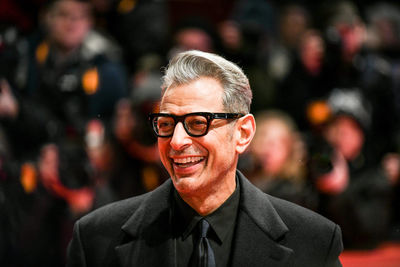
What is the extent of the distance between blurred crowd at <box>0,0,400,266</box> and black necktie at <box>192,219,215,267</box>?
1077mm

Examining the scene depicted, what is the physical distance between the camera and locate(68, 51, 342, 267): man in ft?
6.99

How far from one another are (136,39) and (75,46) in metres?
1.15

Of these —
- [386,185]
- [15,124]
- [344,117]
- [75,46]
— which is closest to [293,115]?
[344,117]

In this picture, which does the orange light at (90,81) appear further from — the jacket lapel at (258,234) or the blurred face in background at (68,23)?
the jacket lapel at (258,234)

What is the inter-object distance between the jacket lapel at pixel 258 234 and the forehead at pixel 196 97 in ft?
1.23

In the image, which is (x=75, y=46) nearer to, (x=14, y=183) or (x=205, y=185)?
(x=14, y=183)

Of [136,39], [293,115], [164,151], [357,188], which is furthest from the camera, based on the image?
[136,39]

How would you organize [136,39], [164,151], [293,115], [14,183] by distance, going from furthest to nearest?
[136,39]
[293,115]
[14,183]
[164,151]

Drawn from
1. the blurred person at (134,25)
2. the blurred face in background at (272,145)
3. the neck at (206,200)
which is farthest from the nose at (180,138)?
the blurred person at (134,25)

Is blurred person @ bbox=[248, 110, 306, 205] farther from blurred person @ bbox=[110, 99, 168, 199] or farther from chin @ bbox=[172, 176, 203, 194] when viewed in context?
chin @ bbox=[172, 176, 203, 194]

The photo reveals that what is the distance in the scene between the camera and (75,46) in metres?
4.65

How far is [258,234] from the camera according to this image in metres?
2.25

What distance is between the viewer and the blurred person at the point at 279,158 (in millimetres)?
3426

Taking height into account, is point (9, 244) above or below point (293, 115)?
below
